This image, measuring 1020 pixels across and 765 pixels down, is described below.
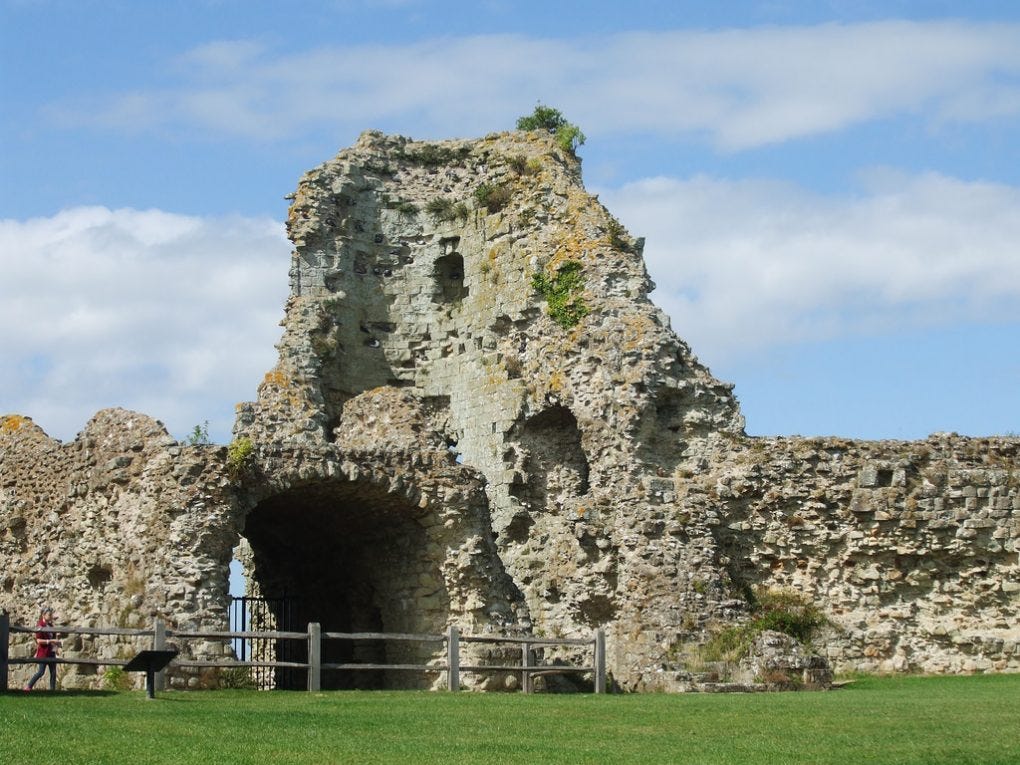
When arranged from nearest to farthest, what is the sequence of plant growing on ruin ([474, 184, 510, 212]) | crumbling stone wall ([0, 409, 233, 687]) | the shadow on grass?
the shadow on grass, crumbling stone wall ([0, 409, 233, 687]), plant growing on ruin ([474, 184, 510, 212])

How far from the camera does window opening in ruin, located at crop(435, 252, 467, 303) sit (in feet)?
131

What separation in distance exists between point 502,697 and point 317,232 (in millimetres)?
17261

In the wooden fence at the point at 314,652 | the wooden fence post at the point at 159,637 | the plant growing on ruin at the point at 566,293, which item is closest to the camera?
the wooden fence at the point at 314,652

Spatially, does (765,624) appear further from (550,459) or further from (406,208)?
(406,208)

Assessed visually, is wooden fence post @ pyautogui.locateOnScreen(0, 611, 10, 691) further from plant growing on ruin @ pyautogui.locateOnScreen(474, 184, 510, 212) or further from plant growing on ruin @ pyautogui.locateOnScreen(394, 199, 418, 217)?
plant growing on ruin @ pyautogui.locateOnScreen(394, 199, 418, 217)

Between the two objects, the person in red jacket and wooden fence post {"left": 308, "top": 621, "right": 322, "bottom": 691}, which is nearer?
the person in red jacket

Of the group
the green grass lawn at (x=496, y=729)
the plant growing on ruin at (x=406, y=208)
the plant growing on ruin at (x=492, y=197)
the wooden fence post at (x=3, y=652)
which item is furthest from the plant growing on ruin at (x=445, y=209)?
the wooden fence post at (x=3, y=652)

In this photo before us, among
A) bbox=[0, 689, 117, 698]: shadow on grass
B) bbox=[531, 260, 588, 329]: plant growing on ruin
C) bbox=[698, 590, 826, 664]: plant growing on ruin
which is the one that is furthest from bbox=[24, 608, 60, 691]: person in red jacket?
bbox=[531, 260, 588, 329]: plant growing on ruin

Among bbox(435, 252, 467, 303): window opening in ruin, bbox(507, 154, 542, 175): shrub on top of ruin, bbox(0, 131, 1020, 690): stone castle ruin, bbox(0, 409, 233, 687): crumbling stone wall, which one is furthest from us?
bbox(435, 252, 467, 303): window opening in ruin

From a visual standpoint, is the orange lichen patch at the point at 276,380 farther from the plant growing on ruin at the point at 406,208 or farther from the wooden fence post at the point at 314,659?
the wooden fence post at the point at 314,659

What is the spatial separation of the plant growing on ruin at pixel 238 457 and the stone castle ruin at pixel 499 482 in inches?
1.9

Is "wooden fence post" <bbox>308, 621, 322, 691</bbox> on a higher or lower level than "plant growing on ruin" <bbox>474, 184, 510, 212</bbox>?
lower

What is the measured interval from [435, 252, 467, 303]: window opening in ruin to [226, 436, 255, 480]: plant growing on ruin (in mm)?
14009

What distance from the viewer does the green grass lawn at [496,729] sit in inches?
614
